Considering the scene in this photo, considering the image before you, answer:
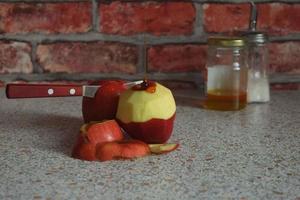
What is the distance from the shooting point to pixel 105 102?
76cm

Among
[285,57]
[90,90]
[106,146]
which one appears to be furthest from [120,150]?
[285,57]

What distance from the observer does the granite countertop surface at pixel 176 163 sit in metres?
0.57

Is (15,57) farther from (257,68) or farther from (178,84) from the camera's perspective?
(257,68)

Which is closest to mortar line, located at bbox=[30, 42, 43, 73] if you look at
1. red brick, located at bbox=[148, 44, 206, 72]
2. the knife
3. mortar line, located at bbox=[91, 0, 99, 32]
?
mortar line, located at bbox=[91, 0, 99, 32]

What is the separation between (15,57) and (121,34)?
225 millimetres

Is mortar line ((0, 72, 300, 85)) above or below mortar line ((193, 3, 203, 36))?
below

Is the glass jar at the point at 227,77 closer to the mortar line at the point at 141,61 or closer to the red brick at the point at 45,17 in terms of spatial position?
the mortar line at the point at 141,61

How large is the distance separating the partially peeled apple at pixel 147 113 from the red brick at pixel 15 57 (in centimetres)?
44

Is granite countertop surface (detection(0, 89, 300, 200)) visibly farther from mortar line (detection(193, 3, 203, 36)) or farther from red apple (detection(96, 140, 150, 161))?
mortar line (detection(193, 3, 203, 36))

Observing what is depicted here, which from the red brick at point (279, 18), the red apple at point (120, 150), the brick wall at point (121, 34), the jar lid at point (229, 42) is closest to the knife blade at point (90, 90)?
the red apple at point (120, 150)

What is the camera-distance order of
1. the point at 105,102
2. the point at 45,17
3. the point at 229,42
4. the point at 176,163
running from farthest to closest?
1. the point at 45,17
2. the point at 229,42
3. the point at 105,102
4. the point at 176,163

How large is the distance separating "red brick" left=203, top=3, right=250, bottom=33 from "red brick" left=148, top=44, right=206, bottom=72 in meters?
0.05

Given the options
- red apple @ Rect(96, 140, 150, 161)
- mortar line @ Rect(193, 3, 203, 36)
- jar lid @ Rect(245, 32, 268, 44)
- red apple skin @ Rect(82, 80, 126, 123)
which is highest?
mortar line @ Rect(193, 3, 203, 36)

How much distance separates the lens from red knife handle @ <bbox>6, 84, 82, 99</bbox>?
773mm
